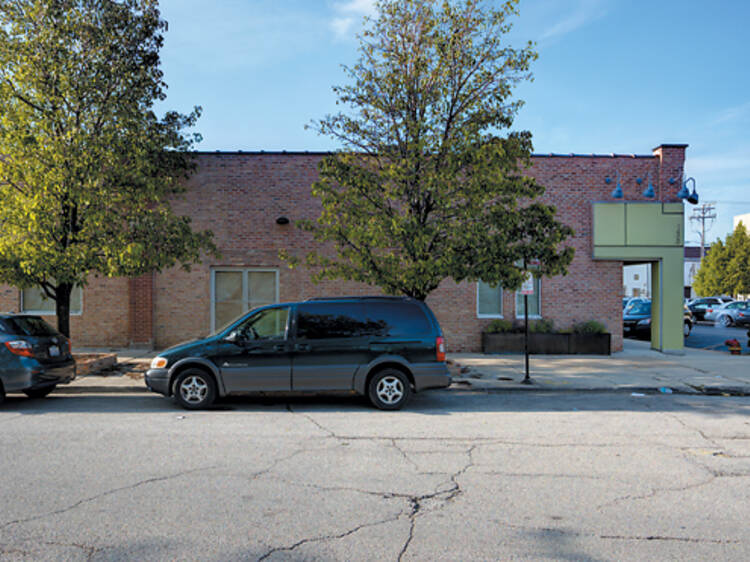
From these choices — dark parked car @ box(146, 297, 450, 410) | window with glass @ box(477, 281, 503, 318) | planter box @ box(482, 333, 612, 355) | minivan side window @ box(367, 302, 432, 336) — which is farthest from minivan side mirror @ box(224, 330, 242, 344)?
window with glass @ box(477, 281, 503, 318)

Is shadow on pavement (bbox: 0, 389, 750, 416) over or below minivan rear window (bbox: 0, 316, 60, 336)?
below

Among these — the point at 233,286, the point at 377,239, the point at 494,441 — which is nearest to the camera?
the point at 494,441

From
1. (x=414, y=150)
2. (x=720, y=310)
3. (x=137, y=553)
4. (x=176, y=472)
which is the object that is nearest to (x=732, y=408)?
(x=414, y=150)

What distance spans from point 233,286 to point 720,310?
28.4 metres

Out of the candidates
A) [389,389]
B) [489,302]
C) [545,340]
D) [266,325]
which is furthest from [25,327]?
[545,340]

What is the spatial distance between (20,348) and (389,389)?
5.56 m

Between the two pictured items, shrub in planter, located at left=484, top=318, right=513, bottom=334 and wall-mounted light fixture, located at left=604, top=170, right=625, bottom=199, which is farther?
wall-mounted light fixture, located at left=604, top=170, right=625, bottom=199

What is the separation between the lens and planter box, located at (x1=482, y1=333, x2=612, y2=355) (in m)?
15.8

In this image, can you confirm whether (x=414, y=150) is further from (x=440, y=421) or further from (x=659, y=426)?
(x=659, y=426)

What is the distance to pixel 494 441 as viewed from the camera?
6941 millimetres

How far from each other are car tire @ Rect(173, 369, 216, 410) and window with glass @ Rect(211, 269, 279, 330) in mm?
7462

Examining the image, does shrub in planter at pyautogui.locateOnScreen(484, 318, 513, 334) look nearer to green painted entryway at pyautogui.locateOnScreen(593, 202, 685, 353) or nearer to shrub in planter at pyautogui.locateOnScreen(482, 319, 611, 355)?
shrub in planter at pyautogui.locateOnScreen(482, 319, 611, 355)

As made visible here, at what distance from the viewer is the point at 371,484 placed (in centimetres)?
525

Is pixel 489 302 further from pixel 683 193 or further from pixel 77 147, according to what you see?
pixel 77 147
